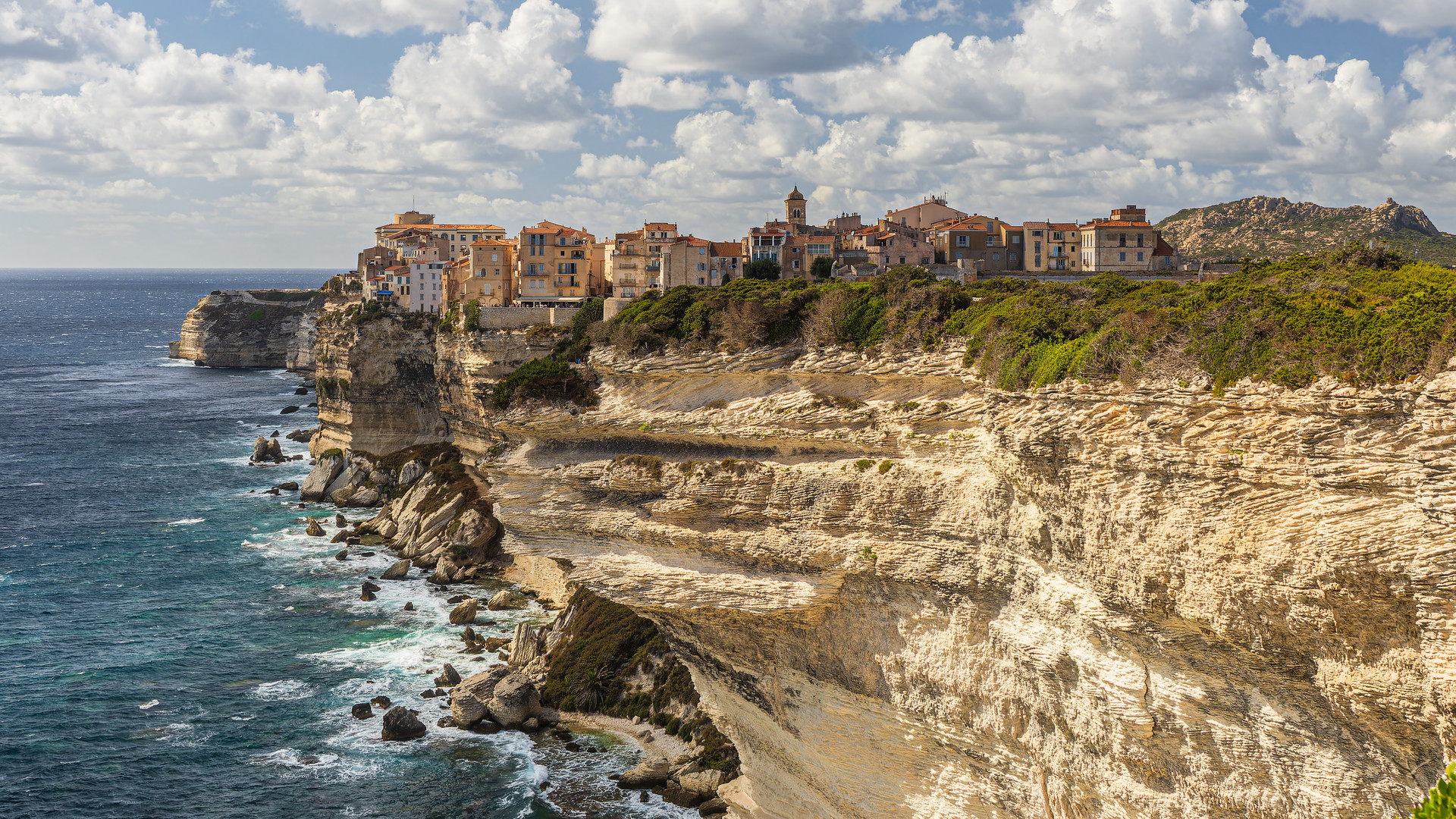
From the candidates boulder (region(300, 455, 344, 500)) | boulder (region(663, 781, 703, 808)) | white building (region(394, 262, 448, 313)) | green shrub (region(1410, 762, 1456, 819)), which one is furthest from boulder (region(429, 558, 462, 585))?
green shrub (region(1410, 762, 1456, 819))

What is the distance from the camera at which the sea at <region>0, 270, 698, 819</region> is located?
31.5m

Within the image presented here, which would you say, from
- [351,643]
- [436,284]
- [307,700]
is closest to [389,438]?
[436,284]

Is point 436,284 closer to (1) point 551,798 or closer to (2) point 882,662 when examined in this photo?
(1) point 551,798

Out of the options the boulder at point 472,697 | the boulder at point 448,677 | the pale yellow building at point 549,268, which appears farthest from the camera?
the pale yellow building at point 549,268

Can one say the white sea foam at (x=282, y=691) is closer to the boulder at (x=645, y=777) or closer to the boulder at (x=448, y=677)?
the boulder at (x=448, y=677)

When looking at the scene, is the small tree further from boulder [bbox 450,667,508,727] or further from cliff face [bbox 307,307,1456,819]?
boulder [bbox 450,667,508,727]

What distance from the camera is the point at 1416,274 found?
20.5 m

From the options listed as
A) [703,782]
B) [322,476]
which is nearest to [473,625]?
[703,782]

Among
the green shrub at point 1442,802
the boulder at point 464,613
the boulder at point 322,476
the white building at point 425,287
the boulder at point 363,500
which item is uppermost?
the white building at point 425,287

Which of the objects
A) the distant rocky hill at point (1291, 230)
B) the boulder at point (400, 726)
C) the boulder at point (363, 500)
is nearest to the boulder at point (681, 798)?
the boulder at point (400, 726)

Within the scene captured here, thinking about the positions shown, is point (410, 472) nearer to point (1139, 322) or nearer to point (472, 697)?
point (472, 697)

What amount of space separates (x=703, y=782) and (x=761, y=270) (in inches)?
1408

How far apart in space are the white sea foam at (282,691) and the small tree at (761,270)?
111 feet

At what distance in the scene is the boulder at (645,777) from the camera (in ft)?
104
